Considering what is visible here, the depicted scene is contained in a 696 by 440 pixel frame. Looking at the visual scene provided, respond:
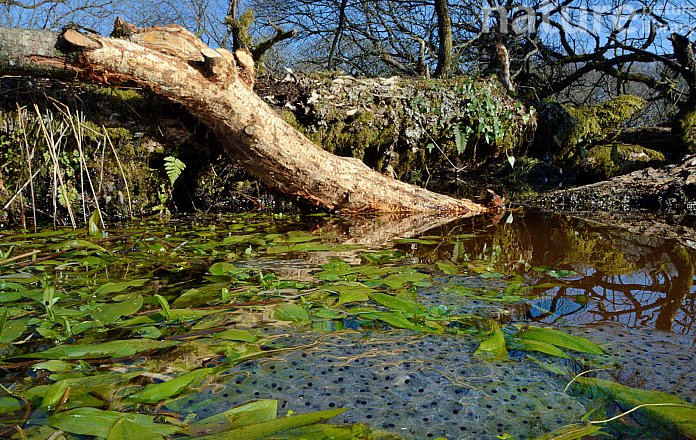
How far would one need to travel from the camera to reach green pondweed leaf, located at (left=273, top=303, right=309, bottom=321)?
5.58 ft

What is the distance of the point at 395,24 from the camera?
10.2 metres

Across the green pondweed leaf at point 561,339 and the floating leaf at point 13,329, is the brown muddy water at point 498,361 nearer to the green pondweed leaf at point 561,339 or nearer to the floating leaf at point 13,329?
the green pondweed leaf at point 561,339

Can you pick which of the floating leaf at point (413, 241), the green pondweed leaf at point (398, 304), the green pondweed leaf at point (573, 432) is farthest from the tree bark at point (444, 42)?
the green pondweed leaf at point (573, 432)

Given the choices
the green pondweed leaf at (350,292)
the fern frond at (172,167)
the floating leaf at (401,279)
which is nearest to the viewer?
the green pondweed leaf at (350,292)

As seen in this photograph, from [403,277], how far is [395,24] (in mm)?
9158

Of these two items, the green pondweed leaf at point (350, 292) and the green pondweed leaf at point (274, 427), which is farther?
the green pondweed leaf at point (350, 292)

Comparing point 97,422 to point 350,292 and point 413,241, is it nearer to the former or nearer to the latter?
point 350,292

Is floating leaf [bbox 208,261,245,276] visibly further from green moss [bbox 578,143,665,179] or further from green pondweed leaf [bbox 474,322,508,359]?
green moss [bbox 578,143,665,179]

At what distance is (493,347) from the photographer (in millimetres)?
1448

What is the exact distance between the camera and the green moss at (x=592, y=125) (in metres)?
6.29

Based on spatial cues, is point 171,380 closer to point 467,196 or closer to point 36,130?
point 36,130

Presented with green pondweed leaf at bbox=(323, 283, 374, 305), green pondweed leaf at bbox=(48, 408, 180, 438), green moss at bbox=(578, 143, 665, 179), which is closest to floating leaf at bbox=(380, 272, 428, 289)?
green pondweed leaf at bbox=(323, 283, 374, 305)

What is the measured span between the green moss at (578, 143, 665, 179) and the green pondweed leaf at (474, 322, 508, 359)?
19.1 feet

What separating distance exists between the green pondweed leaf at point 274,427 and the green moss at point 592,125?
6024 mm
